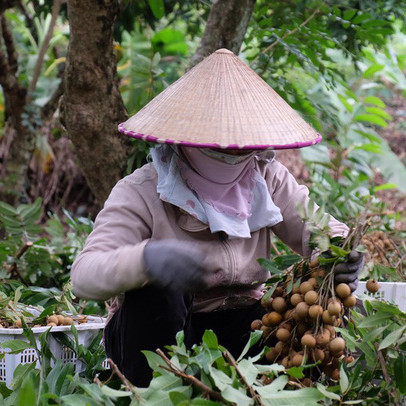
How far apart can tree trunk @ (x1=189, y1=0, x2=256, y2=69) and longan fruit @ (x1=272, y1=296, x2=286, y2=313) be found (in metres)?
1.45

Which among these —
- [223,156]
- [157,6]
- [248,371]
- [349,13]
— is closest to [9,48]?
[157,6]

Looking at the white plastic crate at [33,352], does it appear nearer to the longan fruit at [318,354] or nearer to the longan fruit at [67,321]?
the longan fruit at [67,321]

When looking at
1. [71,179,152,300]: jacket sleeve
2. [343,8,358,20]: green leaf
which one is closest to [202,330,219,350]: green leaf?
[71,179,152,300]: jacket sleeve

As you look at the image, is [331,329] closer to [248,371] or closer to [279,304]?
[279,304]

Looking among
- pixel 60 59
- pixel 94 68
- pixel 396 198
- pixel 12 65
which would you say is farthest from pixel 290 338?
pixel 396 198

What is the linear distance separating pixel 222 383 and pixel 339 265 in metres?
0.44

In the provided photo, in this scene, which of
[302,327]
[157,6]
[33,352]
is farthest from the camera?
[157,6]

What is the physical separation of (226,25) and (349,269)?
155 cm

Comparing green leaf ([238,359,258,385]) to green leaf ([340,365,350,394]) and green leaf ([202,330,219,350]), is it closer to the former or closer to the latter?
green leaf ([202,330,219,350])

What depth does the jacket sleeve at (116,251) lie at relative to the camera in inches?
63.4

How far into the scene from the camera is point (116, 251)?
1658 mm

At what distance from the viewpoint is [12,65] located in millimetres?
3832

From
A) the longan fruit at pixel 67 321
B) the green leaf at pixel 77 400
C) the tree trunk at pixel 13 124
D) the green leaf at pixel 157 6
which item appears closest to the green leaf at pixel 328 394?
the green leaf at pixel 77 400

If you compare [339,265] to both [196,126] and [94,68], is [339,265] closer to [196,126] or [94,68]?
[196,126]
